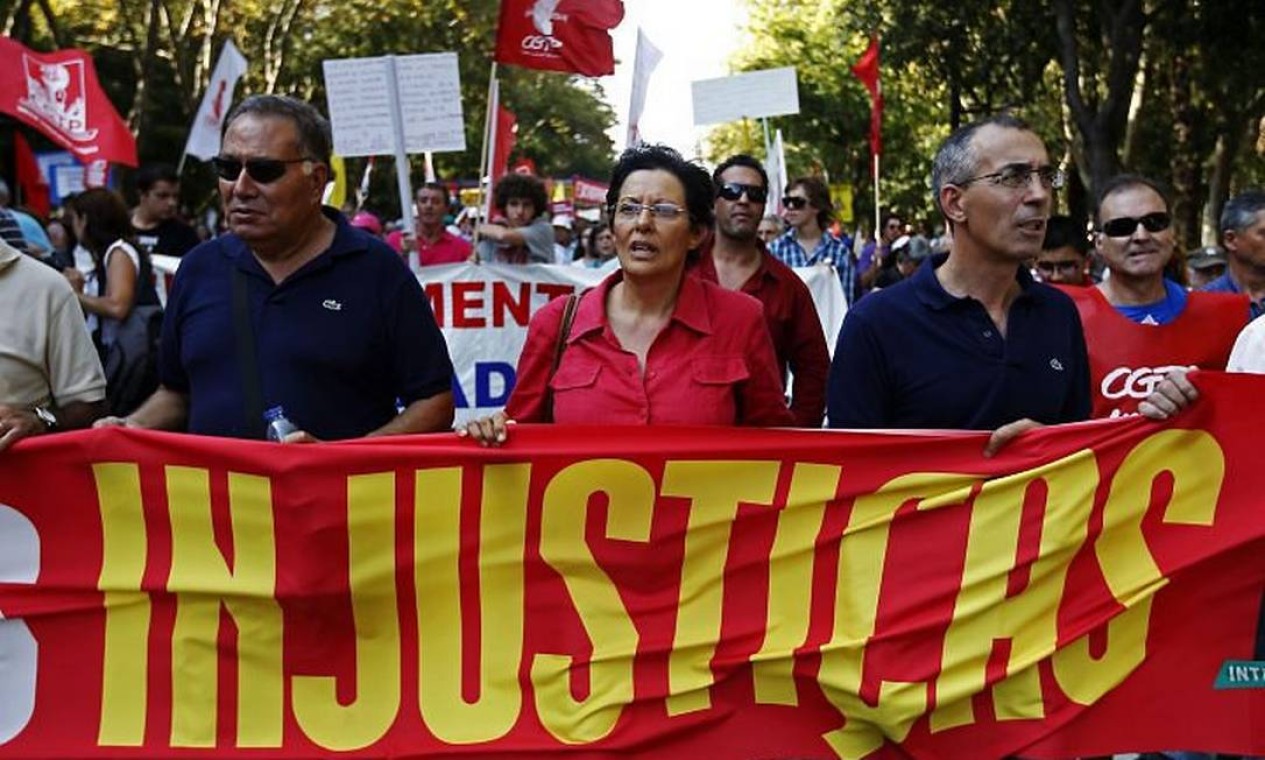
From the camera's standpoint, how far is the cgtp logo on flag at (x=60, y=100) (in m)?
13.1

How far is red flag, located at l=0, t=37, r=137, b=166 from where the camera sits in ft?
41.9

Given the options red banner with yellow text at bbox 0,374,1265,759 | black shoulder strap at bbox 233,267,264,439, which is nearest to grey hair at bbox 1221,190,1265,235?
red banner with yellow text at bbox 0,374,1265,759

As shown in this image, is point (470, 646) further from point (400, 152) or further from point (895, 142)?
point (895, 142)

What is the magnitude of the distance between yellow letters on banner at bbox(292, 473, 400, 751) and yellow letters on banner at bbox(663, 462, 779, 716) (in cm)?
69

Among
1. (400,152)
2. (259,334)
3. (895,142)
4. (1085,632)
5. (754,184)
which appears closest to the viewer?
(1085,632)

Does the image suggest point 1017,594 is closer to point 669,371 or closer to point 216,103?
point 669,371

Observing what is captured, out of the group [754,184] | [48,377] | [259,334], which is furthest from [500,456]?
[754,184]

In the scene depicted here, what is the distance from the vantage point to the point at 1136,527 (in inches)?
172

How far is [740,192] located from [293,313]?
2546 mm

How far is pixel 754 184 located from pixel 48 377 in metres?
2.95

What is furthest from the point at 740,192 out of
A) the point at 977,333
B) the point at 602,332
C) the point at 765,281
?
the point at 977,333

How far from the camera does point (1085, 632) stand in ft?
14.2

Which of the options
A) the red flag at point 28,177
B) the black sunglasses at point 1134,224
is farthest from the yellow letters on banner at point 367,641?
the red flag at point 28,177

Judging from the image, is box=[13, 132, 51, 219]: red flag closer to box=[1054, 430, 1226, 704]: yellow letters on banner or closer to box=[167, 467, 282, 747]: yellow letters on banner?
box=[167, 467, 282, 747]: yellow letters on banner
